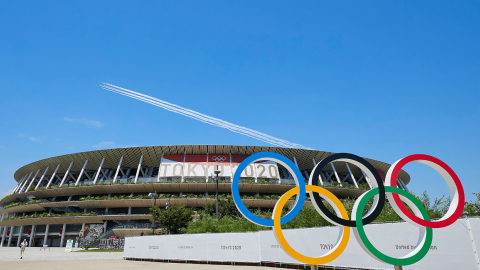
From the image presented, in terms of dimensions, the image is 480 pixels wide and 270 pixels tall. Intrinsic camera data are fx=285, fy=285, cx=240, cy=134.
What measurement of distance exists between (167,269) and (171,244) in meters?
5.50

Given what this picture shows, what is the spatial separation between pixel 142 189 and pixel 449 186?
46253 millimetres

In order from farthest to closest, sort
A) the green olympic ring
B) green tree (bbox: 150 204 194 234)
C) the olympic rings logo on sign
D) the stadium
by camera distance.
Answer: the olympic rings logo on sign, the stadium, green tree (bbox: 150 204 194 234), the green olympic ring

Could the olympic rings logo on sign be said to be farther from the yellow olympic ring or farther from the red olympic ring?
the red olympic ring

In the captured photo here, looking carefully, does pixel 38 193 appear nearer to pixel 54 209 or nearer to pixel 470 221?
pixel 54 209

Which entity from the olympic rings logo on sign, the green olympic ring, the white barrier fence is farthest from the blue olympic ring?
the olympic rings logo on sign

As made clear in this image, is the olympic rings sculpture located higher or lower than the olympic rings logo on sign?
lower

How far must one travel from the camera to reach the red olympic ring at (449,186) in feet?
25.5

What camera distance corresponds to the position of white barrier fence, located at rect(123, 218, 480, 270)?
28.5 ft

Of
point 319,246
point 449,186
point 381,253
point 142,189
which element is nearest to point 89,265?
point 319,246

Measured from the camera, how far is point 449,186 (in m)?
8.16

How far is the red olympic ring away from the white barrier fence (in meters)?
1.34

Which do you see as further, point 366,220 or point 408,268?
point 408,268

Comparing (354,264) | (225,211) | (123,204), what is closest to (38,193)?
(123,204)

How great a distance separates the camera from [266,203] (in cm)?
4575
